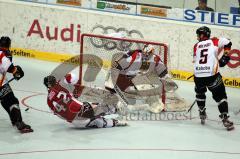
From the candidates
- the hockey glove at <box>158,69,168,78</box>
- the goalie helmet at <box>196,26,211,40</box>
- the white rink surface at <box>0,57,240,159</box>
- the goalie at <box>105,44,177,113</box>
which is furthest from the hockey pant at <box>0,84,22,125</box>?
the goalie helmet at <box>196,26,211,40</box>

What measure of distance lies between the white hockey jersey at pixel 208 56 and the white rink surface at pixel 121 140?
2.64 feet

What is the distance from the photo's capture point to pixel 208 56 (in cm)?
684

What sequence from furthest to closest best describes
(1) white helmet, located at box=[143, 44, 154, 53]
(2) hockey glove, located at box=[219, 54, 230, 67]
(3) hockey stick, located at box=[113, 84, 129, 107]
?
(1) white helmet, located at box=[143, 44, 154, 53] < (3) hockey stick, located at box=[113, 84, 129, 107] < (2) hockey glove, located at box=[219, 54, 230, 67]

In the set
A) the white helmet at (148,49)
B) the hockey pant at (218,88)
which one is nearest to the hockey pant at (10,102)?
the white helmet at (148,49)

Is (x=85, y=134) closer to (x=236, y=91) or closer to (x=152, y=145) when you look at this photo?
(x=152, y=145)

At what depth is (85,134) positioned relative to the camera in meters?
6.40

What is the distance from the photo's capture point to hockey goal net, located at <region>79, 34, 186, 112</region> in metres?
7.73

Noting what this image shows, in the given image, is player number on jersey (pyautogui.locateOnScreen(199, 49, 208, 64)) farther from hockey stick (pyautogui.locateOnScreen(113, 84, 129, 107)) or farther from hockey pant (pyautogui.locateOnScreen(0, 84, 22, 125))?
hockey pant (pyautogui.locateOnScreen(0, 84, 22, 125))

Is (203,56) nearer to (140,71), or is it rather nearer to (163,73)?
(163,73)

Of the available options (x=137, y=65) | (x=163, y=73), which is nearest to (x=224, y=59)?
(x=163, y=73)

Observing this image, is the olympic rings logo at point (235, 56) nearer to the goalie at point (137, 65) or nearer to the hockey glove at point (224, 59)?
the goalie at point (137, 65)

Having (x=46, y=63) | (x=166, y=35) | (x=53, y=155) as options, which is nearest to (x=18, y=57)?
(x=46, y=63)

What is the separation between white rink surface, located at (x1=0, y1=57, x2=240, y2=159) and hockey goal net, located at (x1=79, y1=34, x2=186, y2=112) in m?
0.46

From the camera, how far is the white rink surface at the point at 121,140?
18.6 ft
